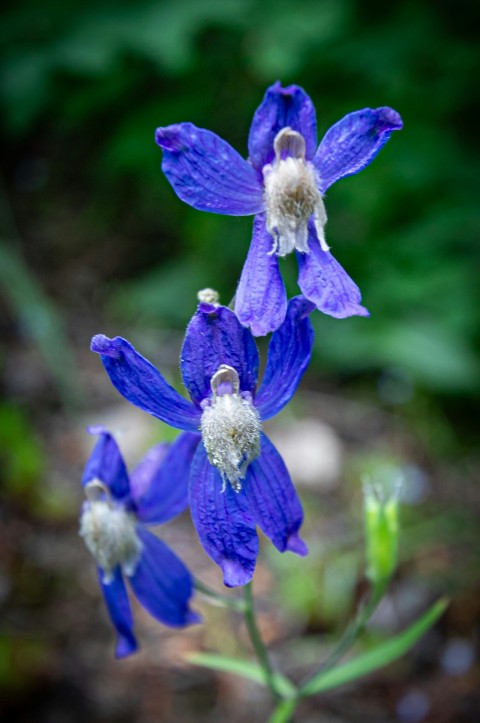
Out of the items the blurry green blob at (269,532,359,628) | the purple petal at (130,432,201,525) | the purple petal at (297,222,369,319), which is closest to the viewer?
the purple petal at (297,222,369,319)

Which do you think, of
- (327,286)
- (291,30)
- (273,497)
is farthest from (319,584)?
(291,30)

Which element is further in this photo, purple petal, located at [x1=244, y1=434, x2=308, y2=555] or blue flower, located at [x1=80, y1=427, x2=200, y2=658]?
blue flower, located at [x1=80, y1=427, x2=200, y2=658]

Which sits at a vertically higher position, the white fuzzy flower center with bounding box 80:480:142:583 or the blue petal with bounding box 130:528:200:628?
the white fuzzy flower center with bounding box 80:480:142:583

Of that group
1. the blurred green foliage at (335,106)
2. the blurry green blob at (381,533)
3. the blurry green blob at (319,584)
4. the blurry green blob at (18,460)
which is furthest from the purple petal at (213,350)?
the blurred green foliage at (335,106)

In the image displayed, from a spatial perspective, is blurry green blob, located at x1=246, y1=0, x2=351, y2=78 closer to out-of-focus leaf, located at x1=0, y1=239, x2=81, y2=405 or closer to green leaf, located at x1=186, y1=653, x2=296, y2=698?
out-of-focus leaf, located at x1=0, y1=239, x2=81, y2=405

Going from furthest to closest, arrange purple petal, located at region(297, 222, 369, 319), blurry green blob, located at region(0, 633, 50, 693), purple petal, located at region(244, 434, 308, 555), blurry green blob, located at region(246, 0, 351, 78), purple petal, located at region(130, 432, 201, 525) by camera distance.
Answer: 1. blurry green blob, located at region(246, 0, 351, 78)
2. blurry green blob, located at region(0, 633, 50, 693)
3. purple petal, located at region(130, 432, 201, 525)
4. purple petal, located at region(244, 434, 308, 555)
5. purple petal, located at region(297, 222, 369, 319)

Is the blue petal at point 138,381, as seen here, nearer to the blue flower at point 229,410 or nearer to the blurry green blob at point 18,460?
the blue flower at point 229,410

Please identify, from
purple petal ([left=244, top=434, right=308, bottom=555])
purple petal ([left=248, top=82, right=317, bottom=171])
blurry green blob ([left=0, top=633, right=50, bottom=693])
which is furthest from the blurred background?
purple petal ([left=248, top=82, right=317, bottom=171])

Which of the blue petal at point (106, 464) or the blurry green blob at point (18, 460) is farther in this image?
the blurry green blob at point (18, 460)
